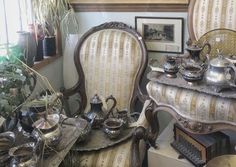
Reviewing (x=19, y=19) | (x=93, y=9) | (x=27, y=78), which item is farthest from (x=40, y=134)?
(x=93, y=9)

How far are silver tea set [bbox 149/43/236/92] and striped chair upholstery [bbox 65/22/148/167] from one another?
49 cm

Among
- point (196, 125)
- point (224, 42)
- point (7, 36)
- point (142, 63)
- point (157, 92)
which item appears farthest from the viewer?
point (142, 63)

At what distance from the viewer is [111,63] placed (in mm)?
2367

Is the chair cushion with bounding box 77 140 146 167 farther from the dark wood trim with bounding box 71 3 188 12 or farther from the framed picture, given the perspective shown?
the dark wood trim with bounding box 71 3 188 12

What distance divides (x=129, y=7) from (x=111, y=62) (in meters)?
0.44

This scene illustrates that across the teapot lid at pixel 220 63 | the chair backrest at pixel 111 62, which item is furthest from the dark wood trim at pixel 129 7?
the teapot lid at pixel 220 63

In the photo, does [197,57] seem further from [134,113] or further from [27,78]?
[27,78]

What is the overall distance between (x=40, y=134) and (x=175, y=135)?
36.6 inches

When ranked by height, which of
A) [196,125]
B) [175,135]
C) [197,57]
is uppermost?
[197,57]

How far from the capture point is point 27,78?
67.1 inches

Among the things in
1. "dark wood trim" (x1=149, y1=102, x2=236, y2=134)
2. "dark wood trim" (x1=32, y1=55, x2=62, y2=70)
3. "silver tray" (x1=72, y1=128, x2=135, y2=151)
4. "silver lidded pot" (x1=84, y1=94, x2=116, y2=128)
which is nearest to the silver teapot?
"dark wood trim" (x1=149, y1=102, x2=236, y2=134)

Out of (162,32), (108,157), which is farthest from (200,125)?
(162,32)

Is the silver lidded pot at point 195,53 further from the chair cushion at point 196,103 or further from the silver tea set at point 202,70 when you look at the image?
the chair cushion at point 196,103

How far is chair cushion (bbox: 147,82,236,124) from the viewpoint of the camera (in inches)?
59.9
